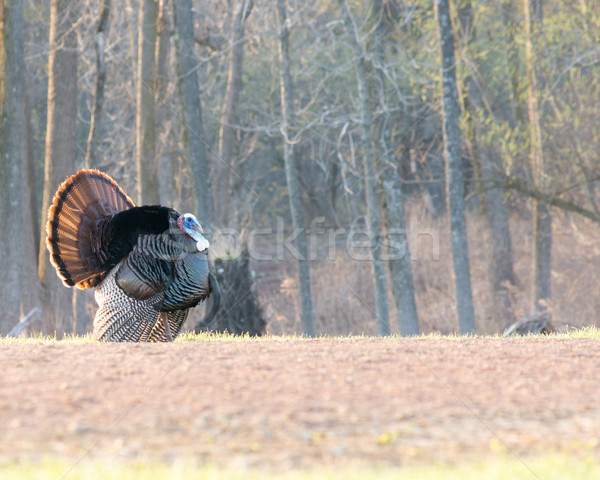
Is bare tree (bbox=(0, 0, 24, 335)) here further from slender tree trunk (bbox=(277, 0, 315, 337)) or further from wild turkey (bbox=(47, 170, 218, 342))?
slender tree trunk (bbox=(277, 0, 315, 337))

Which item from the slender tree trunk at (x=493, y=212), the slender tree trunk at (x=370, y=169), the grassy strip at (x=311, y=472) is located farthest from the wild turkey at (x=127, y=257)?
the slender tree trunk at (x=493, y=212)

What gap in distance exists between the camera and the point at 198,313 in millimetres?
17656

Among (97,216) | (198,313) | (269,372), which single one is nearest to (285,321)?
(198,313)

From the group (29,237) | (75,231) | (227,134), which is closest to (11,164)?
(75,231)

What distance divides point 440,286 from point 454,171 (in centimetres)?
651

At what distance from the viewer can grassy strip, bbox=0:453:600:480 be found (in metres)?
3.38

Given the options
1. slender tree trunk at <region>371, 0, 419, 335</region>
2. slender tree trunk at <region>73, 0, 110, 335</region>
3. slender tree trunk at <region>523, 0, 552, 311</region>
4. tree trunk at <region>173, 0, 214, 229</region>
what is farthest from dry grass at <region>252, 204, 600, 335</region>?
slender tree trunk at <region>73, 0, 110, 335</region>

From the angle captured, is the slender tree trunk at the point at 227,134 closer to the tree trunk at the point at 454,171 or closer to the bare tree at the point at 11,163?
the tree trunk at the point at 454,171

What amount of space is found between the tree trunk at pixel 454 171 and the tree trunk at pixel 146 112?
19.9ft

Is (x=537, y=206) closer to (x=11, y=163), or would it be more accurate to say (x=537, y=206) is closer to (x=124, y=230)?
(x=11, y=163)

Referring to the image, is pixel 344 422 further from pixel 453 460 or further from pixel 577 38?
pixel 577 38

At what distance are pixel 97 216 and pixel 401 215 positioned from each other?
7.66 m

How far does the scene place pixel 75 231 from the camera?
8.42 m

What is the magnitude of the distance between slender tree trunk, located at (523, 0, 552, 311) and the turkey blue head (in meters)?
10.5
